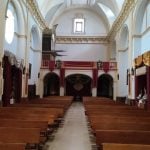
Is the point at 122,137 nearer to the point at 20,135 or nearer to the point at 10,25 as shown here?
the point at 20,135

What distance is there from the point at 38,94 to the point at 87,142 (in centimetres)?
1900

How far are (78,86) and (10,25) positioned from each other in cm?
1480

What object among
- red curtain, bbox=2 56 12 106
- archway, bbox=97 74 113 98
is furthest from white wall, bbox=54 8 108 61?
red curtain, bbox=2 56 12 106

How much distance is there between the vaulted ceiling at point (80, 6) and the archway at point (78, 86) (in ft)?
20.1

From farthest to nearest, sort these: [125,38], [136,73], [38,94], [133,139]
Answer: [38,94], [125,38], [136,73], [133,139]

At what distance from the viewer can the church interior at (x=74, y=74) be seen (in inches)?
247

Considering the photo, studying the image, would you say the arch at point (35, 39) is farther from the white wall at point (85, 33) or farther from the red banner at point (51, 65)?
the white wall at point (85, 33)

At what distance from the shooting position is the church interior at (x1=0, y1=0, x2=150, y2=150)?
628 cm

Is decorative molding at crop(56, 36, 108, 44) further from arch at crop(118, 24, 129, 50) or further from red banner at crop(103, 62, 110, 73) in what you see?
arch at crop(118, 24, 129, 50)

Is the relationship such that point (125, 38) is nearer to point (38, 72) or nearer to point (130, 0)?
point (130, 0)

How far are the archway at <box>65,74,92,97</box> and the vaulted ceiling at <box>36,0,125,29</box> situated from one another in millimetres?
6130

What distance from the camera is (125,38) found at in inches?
952

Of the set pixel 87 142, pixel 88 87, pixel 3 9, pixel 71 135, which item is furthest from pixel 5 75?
pixel 88 87

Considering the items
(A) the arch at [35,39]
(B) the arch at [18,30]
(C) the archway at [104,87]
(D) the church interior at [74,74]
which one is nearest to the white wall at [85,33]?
(D) the church interior at [74,74]
